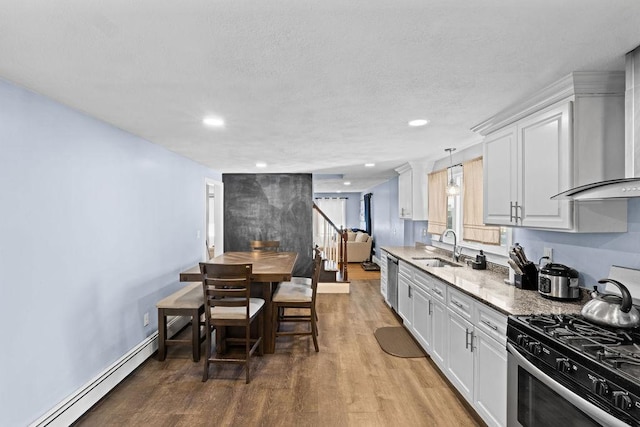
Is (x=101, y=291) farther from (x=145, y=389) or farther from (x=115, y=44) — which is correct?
(x=115, y=44)

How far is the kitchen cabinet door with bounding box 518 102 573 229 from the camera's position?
2.04 m

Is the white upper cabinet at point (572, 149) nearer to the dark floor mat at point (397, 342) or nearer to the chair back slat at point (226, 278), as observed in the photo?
the dark floor mat at point (397, 342)

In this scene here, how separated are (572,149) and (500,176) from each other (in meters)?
0.69

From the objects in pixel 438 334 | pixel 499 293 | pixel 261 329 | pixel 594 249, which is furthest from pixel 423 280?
pixel 261 329

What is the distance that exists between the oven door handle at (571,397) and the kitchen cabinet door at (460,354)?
0.65m

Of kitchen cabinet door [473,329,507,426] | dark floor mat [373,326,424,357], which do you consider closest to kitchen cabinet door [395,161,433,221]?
dark floor mat [373,326,424,357]

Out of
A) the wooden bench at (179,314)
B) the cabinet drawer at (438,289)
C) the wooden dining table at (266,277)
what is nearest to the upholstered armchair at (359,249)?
the wooden dining table at (266,277)

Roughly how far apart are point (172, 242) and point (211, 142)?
1.39 m

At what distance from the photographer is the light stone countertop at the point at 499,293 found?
2080 mm

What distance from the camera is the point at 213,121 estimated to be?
9.15 ft

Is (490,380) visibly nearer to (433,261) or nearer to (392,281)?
(433,261)

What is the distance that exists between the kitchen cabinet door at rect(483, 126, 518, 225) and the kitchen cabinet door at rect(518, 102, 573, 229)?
0.27 ft

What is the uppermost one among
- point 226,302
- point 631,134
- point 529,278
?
point 631,134

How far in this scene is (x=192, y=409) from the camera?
8.54 feet
